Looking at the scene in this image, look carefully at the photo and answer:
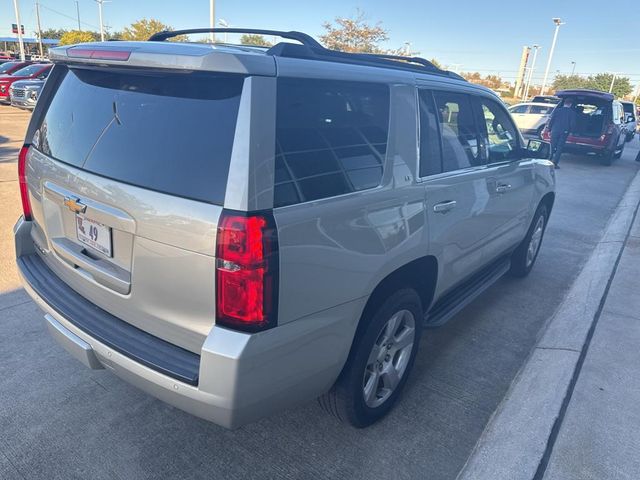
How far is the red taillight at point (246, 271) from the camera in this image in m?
1.78

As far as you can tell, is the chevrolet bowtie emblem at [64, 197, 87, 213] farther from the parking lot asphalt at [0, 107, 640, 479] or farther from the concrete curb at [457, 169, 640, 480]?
the concrete curb at [457, 169, 640, 480]

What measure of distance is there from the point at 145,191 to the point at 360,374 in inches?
54.2

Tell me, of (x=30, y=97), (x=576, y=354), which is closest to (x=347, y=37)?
(x=30, y=97)

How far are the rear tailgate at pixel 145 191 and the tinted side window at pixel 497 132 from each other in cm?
246

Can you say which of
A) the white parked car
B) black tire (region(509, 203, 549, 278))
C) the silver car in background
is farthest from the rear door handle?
the silver car in background

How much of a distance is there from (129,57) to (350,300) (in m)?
1.40

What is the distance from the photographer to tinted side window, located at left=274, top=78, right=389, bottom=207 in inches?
76.3

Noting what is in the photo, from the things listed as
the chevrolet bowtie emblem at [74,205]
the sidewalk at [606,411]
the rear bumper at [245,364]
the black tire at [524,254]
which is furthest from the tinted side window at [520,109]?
the chevrolet bowtie emblem at [74,205]

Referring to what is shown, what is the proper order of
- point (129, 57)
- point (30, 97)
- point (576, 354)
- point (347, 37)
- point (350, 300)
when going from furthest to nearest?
point (347, 37) → point (30, 97) → point (576, 354) → point (350, 300) → point (129, 57)

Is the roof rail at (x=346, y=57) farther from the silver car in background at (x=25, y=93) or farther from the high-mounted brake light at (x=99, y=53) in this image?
the silver car in background at (x=25, y=93)

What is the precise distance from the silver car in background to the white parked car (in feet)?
54.2

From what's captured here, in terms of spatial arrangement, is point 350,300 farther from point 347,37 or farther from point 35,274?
point 347,37

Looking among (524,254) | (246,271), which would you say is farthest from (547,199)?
(246,271)

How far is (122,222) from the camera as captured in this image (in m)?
2.02
